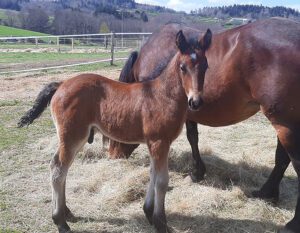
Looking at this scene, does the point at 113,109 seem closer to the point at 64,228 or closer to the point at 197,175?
the point at 64,228

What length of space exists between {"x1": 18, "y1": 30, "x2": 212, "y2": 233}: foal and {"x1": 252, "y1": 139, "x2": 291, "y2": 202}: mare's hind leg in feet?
4.42

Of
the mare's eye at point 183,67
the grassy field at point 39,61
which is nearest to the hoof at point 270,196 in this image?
the mare's eye at point 183,67

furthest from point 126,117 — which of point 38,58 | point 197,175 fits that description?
point 38,58

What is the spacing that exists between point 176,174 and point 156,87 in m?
1.79

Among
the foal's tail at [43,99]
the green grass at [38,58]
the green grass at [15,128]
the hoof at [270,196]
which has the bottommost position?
the green grass at [38,58]

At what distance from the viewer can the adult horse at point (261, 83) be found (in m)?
3.31

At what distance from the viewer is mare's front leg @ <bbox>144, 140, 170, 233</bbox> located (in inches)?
124

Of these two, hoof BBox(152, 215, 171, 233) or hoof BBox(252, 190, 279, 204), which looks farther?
hoof BBox(252, 190, 279, 204)

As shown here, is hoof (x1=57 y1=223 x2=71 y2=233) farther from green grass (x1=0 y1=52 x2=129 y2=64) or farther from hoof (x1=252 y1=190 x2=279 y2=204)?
green grass (x1=0 y1=52 x2=129 y2=64)

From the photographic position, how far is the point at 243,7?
47.9 meters

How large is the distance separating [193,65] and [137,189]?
1794mm

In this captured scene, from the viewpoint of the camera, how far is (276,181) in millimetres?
4109

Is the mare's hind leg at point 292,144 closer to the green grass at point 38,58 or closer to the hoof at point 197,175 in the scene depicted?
the hoof at point 197,175

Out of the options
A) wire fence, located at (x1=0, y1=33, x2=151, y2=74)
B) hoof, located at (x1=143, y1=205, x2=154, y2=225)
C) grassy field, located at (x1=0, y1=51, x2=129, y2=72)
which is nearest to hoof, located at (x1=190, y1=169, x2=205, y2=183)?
hoof, located at (x1=143, y1=205, x2=154, y2=225)
